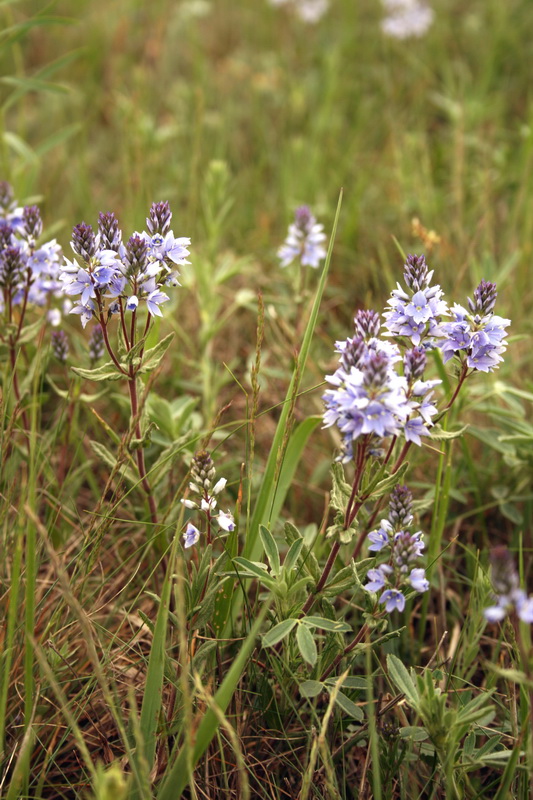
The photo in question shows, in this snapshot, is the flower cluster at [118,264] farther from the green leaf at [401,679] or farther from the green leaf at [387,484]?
the green leaf at [401,679]

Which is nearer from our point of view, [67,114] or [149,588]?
[149,588]

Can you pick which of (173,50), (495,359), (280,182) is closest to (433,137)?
(280,182)

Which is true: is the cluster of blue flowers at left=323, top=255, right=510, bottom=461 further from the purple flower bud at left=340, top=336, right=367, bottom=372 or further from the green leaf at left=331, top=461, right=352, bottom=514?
the green leaf at left=331, top=461, right=352, bottom=514

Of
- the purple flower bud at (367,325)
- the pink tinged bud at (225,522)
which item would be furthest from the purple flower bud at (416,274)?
the pink tinged bud at (225,522)

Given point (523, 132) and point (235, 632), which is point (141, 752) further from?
point (523, 132)

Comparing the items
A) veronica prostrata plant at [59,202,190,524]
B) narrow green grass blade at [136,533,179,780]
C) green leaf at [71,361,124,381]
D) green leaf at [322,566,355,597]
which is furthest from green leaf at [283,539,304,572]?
green leaf at [71,361,124,381]

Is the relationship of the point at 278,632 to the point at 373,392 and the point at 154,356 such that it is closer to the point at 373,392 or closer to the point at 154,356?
the point at 373,392

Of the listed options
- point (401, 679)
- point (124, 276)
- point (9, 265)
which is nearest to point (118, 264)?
point (124, 276)
